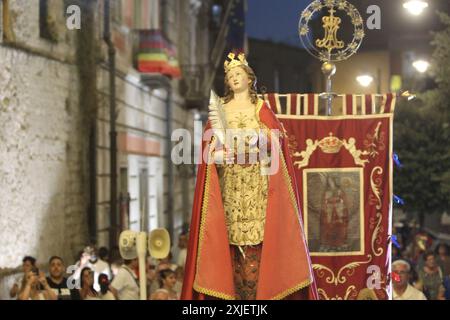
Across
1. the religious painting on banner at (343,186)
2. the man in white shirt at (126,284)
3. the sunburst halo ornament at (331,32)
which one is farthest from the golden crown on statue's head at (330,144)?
the man in white shirt at (126,284)

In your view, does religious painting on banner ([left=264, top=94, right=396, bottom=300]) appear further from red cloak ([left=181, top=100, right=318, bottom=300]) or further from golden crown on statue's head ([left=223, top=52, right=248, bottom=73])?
red cloak ([left=181, top=100, right=318, bottom=300])

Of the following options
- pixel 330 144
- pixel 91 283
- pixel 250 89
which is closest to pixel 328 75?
pixel 330 144

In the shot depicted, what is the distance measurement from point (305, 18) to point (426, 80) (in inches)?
659

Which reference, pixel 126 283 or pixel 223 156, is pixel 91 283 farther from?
pixel 223 156

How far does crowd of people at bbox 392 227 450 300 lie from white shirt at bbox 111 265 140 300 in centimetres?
267

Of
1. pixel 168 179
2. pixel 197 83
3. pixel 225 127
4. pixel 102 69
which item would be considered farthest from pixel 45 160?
pixel 197 83

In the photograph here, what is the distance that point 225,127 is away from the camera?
663 cm

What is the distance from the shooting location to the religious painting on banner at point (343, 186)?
27.5ft

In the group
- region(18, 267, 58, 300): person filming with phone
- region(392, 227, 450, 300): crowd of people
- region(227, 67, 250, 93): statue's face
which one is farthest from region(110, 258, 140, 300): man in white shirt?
region(227, 67, 250, 93): statue's face

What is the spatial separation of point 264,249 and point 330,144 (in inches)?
91.0

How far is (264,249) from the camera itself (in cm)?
640

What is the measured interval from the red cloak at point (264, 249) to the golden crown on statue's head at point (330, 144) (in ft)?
6.43

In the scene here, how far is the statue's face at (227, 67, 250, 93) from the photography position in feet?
22.0
